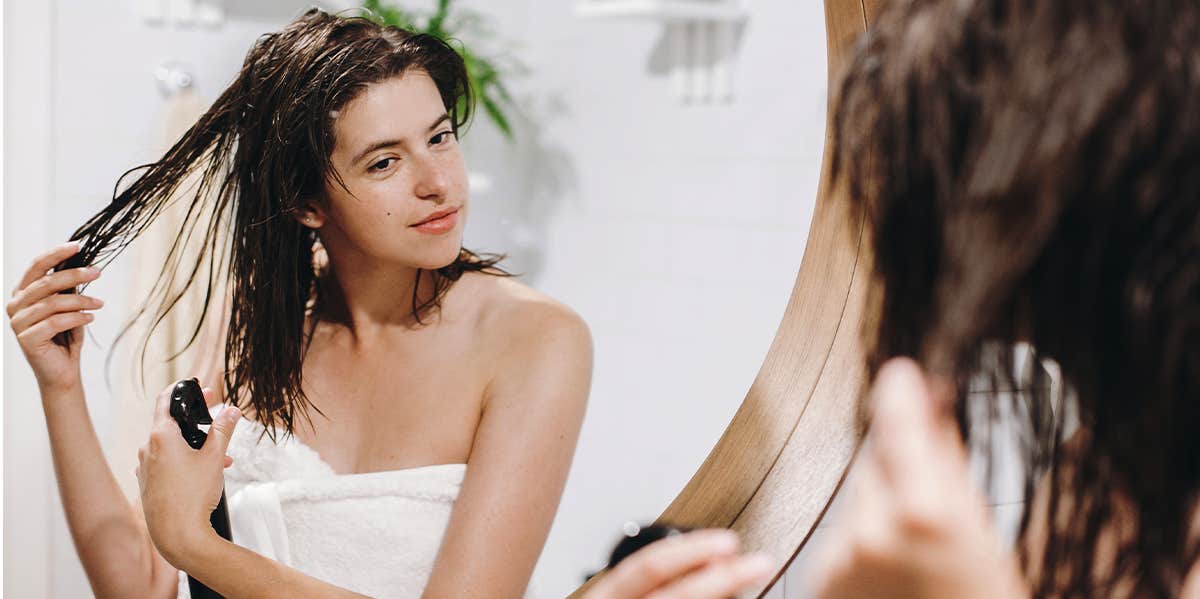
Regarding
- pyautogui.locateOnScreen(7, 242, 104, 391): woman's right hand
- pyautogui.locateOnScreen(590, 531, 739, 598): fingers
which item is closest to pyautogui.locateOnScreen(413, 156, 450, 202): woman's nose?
pyautogui.locateOnScreen(7, 242, 104, 391): woman's right hand

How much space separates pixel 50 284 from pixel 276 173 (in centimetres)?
16

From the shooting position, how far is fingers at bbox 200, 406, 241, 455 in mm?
594

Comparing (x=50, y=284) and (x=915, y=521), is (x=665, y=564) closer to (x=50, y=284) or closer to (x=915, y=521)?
(x=915, y=521)

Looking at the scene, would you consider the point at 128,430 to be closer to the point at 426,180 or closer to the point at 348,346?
the point at 348,346

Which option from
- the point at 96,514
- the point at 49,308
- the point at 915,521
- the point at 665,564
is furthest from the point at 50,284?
the point at 915,521

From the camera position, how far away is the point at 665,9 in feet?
2.93

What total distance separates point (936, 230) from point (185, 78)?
725mm

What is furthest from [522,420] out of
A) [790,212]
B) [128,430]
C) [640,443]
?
[128,430]

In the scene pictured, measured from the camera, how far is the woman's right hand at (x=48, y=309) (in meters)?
0.69

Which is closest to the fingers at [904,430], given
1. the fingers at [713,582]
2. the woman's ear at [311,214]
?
the fingers at [713,582]

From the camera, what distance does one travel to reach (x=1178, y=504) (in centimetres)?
34

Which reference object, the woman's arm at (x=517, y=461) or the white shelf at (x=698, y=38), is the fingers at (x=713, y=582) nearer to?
the woman's arm at (x=517, y=461)

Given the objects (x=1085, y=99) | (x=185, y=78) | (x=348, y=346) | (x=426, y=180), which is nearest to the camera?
(x=1085, y=99)

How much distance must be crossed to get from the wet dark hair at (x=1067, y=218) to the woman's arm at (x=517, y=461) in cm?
35
